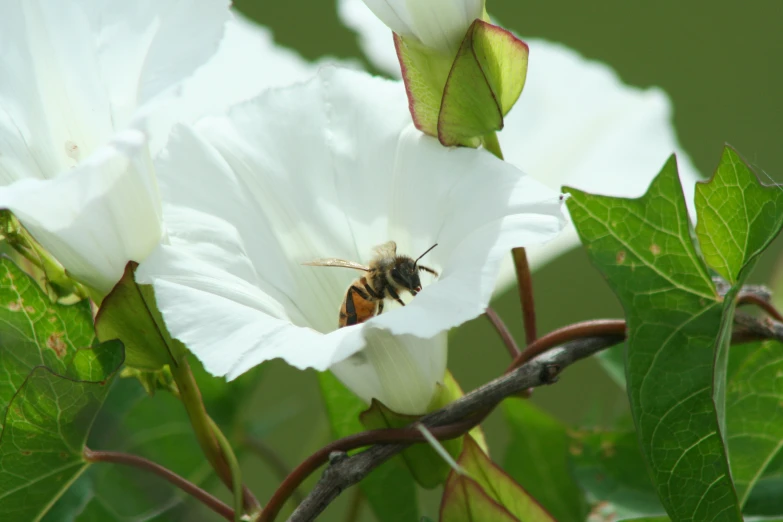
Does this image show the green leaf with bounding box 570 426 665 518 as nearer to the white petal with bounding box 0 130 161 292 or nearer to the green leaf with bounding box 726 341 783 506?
the green leaf with bounding box 726 341 783 506

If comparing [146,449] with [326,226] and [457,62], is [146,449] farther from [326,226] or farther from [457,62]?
[457,62]

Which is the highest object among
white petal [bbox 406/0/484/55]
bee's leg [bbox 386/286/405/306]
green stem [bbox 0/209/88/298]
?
white petal [bbox 406/0/484/55]

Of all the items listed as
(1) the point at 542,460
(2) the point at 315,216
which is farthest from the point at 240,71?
(1) the point at 542,460

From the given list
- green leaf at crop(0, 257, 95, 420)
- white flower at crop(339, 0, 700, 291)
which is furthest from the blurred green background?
green leaf at crop(0, 257, 95, 420)

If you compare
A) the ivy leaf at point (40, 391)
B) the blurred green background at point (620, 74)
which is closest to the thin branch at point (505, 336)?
the ivy leaf at point (40, 391)

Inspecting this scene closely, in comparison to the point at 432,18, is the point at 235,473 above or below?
below

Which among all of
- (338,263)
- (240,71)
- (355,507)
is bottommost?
(355,507)

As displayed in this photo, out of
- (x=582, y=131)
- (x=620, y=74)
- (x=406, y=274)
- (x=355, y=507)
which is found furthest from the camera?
(x=620, y=74)

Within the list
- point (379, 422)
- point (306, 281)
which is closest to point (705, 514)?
point (379, 422)
